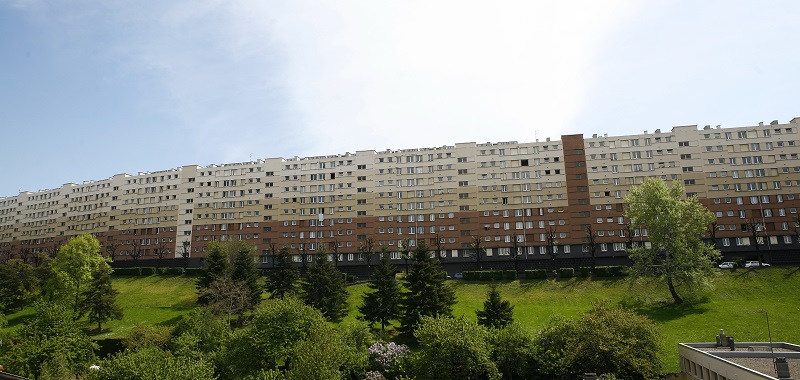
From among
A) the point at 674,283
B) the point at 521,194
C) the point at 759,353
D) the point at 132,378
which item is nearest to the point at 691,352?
the point at 759,353

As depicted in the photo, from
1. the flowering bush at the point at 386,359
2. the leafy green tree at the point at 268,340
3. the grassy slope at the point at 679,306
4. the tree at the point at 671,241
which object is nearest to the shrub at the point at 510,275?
the grassy slope at the point at 679,306

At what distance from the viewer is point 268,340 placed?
54562 millimetres

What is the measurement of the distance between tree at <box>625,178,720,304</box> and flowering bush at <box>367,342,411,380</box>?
37067mm

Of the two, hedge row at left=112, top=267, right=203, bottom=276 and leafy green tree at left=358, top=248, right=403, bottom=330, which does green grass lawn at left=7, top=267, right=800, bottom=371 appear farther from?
hedge row at left=112, top=267, right=203, bottom=276

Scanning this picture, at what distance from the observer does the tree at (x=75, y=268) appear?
83.8 metres

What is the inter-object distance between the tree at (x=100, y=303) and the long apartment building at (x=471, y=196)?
46757 millimetres

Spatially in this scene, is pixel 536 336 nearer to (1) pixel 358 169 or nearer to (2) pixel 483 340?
(2) pixel 483 340

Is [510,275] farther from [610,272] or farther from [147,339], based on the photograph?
[147,339]

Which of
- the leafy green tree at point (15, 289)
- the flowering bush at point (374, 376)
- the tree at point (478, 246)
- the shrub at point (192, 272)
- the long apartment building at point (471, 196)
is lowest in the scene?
the flowering bush at point (374, 376)

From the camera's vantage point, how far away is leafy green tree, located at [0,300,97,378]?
185 feet

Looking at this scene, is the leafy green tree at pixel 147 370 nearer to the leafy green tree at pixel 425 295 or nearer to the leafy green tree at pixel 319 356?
the leafy green tree at pixel 319 356

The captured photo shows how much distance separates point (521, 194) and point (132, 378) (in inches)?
3379

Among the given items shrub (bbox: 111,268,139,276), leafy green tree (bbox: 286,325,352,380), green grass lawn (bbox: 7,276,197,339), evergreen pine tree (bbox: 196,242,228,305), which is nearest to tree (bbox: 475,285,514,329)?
leafy green tree (bbox: 286,325,352,380)

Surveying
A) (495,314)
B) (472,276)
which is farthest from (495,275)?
(495,314)
